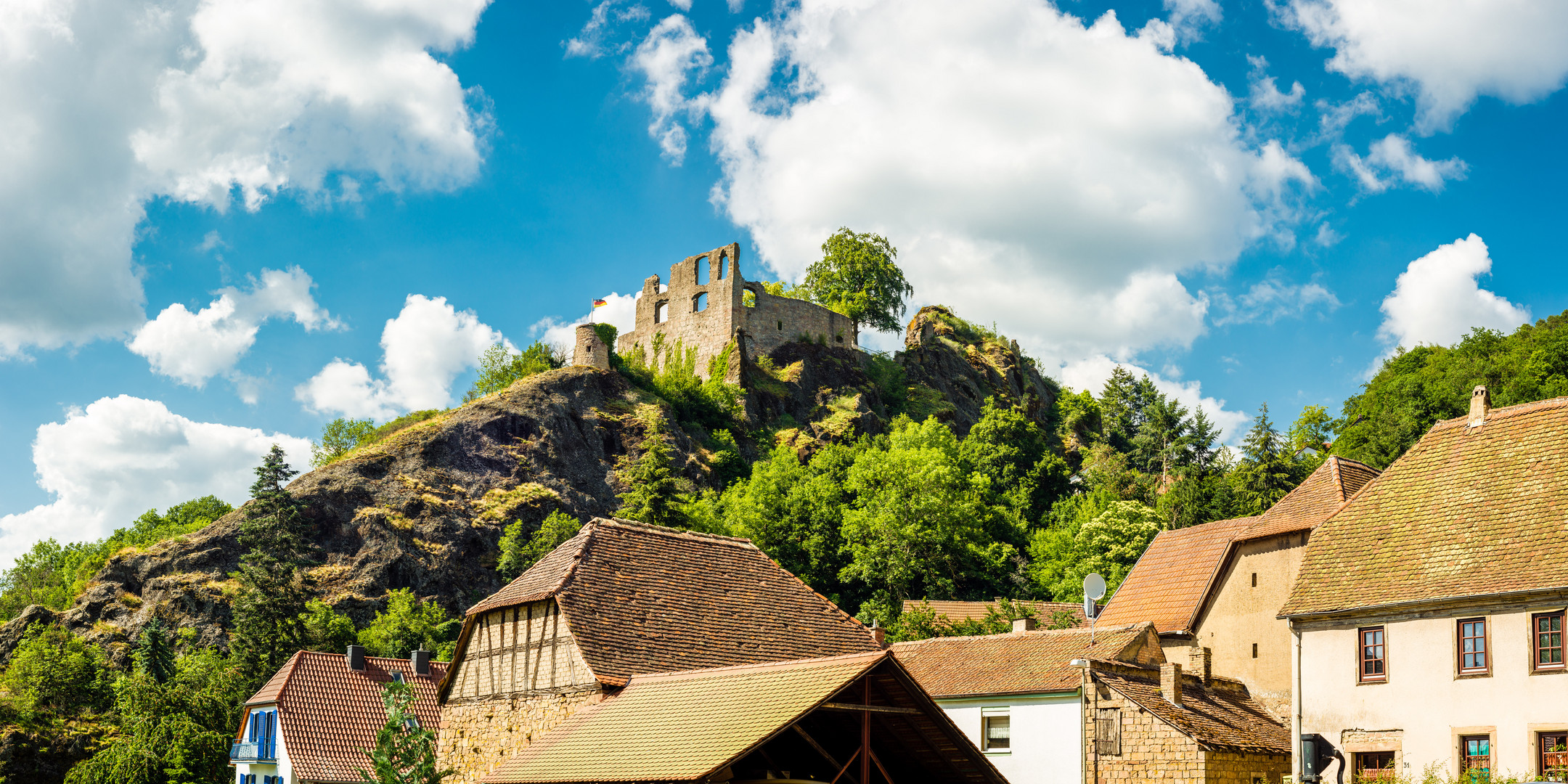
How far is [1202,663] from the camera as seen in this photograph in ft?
106

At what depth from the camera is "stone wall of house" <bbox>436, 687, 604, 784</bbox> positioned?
80.7 ft

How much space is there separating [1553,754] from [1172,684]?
7848 mm

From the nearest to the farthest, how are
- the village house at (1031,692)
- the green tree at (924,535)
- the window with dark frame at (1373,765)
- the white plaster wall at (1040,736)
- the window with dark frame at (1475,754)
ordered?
the window with dark frame at (1475,754)
the window with dark frame at (1373,765)
the white plaster wall at (1040,736)
the village house at (1031,692)
the green tree at (924,535)

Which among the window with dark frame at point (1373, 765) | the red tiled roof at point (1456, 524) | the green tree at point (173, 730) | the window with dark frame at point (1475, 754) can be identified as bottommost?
the green tree at point (173, 730)

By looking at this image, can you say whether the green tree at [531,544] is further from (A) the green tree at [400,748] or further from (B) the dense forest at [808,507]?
(A) the green tree at [400,748]

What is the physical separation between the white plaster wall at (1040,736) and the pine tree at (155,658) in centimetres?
3803

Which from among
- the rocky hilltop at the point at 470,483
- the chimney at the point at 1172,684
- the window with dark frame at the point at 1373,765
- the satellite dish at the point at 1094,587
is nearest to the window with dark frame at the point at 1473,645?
the window with dark frame at the point at 1373,765

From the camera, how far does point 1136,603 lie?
36875 millimetres

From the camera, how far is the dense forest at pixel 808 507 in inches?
1991

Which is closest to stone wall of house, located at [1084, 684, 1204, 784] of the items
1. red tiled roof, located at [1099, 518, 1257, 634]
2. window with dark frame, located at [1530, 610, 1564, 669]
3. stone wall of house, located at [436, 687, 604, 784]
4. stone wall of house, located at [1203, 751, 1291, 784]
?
stone wall of house, located at [1203, 751, 1291, 784]

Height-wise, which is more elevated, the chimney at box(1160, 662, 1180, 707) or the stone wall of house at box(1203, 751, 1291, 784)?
the chimney at box(1160, 662, 1180, 707)

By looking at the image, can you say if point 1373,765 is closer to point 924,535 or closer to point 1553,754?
point 1553,754

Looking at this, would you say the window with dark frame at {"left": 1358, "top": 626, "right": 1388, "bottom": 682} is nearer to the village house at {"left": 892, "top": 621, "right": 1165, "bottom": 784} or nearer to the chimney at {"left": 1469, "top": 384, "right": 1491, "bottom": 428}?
the chimney at {"left": 1469, "top": 384, "right": 1491, "bottom": 428}

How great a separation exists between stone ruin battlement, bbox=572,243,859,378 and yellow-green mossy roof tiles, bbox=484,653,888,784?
6467 cm
